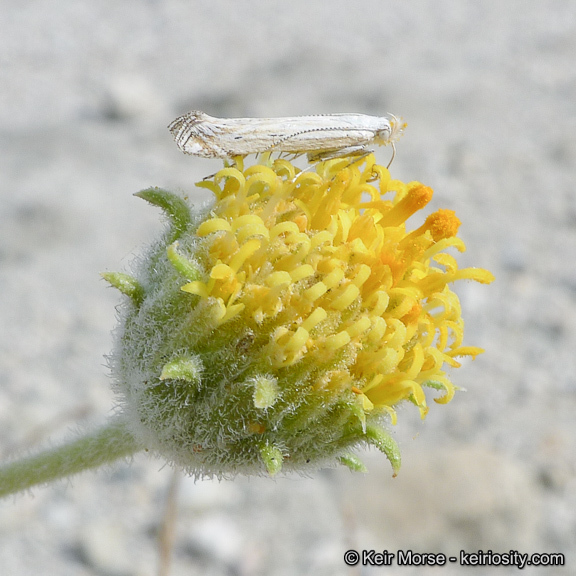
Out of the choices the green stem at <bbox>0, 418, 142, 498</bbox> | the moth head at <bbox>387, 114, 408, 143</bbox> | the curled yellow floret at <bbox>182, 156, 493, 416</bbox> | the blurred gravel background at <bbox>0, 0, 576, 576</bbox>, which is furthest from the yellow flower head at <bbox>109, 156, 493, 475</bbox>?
the blurred gravel background at <bbox>0, 0, 576, 576</bbox>

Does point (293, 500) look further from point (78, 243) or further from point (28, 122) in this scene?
point (28, 122)

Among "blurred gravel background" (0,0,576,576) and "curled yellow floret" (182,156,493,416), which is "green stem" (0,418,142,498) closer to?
"blurred gravel background" (0,0,576,576)

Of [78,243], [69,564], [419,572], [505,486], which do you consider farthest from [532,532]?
[78,243]

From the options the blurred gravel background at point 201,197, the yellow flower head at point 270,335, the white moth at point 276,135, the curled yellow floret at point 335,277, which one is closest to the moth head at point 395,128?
the white moth at point 276,135

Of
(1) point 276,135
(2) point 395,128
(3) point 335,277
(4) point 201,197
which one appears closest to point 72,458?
(3) point 335,277

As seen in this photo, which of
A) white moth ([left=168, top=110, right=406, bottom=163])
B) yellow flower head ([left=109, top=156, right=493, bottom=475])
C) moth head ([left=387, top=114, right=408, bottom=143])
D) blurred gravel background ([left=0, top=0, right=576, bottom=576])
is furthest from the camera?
blurred gravel background ([left=0, top=0, right=576, bottom=576])

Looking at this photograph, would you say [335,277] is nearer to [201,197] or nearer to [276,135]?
[276,135]
